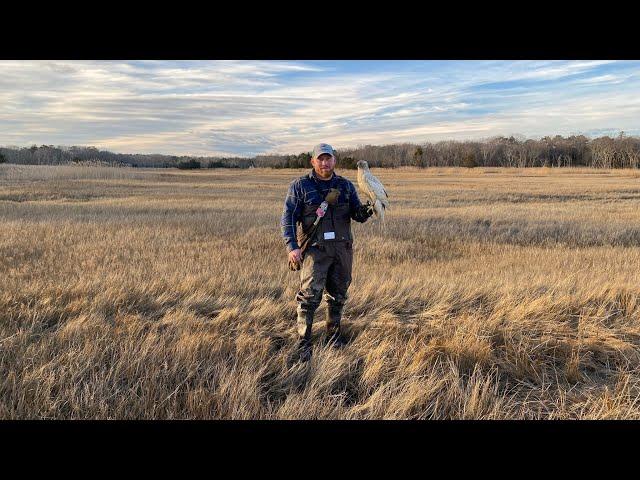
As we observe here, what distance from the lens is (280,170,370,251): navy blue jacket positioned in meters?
4.84

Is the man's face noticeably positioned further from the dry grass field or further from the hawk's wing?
the dry grass field

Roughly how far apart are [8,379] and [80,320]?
49.6 inches

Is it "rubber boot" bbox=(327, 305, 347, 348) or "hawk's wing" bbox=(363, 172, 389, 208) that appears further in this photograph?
"rubber boot" bbox=(327, 305, 347, 348)

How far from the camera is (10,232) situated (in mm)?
13289

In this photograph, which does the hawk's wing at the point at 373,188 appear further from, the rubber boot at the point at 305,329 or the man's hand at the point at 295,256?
the rubber boot at the point at 305,329

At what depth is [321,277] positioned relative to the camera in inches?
193

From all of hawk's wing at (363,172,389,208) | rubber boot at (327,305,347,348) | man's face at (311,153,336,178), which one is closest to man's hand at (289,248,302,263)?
rubber boot at (327,305,347,348)

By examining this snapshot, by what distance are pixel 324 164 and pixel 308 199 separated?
407mm

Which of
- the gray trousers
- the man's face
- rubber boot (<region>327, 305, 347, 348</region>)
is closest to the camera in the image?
the man's face

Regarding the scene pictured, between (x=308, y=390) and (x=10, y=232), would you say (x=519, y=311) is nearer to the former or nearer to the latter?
(x=308, y=390)

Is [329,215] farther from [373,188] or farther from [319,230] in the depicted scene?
[373,188]

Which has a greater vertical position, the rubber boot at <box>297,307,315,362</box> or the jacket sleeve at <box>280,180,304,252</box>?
the jacket sleeve at <box>280,180,304,252</box>

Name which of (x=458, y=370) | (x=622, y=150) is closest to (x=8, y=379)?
(x=458, y=370)
